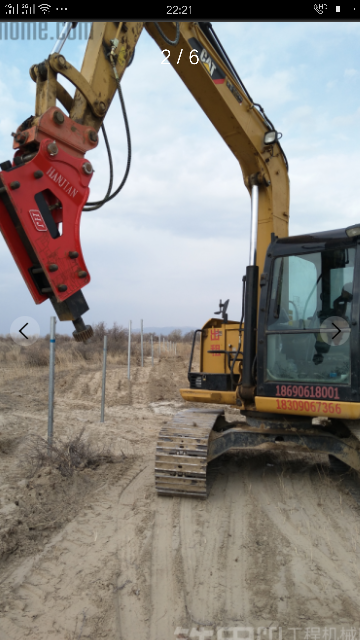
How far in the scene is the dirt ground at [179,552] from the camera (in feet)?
9.29

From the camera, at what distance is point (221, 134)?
574 cm

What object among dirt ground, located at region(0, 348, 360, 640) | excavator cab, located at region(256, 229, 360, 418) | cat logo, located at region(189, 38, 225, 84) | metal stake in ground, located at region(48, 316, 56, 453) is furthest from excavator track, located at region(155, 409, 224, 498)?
cat logo, located at region(189, 38, 225, 84)

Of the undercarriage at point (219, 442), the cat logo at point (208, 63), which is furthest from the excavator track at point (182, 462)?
A: the cat logo at point (208, 63)

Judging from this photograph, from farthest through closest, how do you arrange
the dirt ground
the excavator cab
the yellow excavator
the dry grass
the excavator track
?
the dry grass < the excavator track < the excavator cab < the yellow excavator < the dirt ground

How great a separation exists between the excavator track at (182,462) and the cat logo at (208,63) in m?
4.02

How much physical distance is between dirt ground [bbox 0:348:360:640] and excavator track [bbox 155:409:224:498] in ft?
0.46

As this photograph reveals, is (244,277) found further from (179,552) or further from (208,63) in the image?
(179,552)

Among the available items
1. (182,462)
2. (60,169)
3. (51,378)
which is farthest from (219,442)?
(60,169)

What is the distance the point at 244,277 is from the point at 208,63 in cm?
245

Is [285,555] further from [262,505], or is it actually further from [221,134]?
[221,134]

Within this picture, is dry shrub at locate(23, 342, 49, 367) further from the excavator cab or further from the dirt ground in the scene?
the excavator cab

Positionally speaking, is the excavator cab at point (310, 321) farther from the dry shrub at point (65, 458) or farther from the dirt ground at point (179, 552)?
the dry shrub at point (65, 458)

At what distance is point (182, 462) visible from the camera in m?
4.85

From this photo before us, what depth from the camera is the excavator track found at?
15.6 ft
